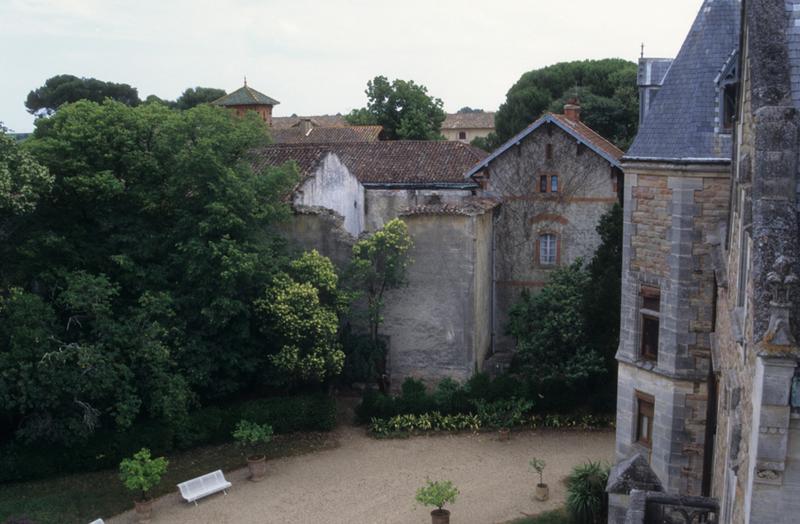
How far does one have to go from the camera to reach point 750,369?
7.65 metres

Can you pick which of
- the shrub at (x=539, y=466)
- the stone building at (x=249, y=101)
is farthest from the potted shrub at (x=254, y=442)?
the stone building at (x=249, y=101)

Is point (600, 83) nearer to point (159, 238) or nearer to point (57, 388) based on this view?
point (159, 238)

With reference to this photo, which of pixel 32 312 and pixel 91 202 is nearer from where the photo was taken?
pixel 32 312

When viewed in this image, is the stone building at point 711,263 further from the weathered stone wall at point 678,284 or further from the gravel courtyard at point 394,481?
the gravel courtyard at point 394,481

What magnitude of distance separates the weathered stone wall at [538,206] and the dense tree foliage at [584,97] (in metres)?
12.8

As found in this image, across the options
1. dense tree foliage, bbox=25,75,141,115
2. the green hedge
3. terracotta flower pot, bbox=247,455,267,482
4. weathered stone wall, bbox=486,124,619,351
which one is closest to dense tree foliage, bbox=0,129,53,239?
the green hedge

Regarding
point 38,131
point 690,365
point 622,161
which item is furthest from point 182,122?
point 690,365

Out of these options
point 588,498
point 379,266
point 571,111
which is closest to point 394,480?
point 588,498

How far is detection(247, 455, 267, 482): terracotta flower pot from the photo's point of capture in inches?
853

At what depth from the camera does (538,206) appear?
1212 inches

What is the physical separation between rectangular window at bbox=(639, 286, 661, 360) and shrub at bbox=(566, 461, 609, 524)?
3703 mm

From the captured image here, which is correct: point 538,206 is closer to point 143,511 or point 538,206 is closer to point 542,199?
point 542,199

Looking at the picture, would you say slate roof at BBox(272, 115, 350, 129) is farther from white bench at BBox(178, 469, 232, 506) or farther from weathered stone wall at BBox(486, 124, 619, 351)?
white bench at BBox(178, 469, 232, 506)

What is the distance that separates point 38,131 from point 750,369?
2303 centimetres
